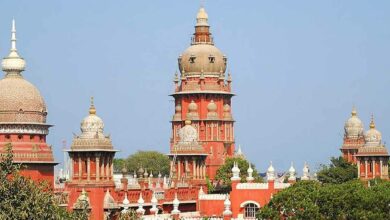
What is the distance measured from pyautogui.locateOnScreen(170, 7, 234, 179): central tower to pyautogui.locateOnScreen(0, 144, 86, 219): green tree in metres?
48.3

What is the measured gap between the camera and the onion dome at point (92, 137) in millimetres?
64125

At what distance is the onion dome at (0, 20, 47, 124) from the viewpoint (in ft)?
213

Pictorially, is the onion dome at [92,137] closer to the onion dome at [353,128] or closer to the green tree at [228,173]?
the green tree at [228,173]

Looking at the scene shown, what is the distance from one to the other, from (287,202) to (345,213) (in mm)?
2636

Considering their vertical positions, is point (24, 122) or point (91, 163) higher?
point (24, 122)

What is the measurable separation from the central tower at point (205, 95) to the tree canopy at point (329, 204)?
30485 millimetres

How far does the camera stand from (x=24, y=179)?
43.1 meters

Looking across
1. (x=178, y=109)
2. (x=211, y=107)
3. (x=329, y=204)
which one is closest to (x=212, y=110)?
(x=211, y=107)

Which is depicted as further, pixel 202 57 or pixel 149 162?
pixel 149 162

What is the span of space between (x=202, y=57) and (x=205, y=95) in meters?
2.60

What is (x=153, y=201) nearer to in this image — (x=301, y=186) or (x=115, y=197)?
(x=115, y=197)

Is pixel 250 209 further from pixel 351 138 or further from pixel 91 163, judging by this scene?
A: pixel 351 138

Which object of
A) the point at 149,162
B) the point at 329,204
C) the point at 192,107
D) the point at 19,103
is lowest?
the point at 329,204

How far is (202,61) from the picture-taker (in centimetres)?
9288
